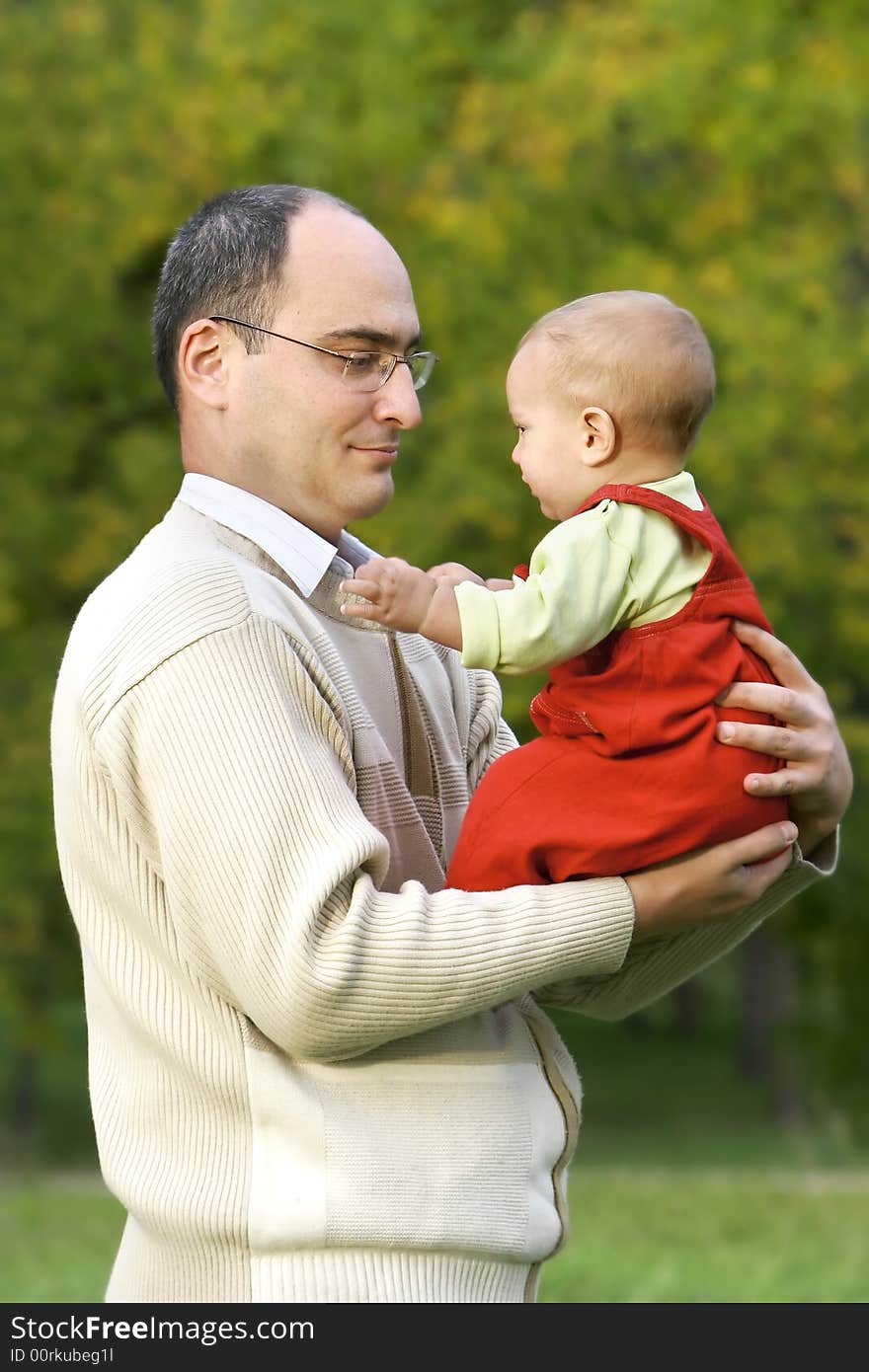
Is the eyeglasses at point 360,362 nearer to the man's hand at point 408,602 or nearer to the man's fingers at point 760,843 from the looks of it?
→ the man's hand at point 408,602

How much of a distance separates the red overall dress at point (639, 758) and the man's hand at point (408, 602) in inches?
9.3

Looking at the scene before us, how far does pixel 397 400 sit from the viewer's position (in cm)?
302

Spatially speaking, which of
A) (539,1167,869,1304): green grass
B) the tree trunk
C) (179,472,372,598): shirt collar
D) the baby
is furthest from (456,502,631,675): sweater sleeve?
the tree trunk

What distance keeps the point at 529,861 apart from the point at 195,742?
566 mm

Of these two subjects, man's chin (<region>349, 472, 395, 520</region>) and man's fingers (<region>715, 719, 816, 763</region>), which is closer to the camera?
man's fingers (<region>715, 719, 816, 763</region>)

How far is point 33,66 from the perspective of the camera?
15383mm

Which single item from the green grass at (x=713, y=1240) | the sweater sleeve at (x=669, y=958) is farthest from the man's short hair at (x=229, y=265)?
the green grass at (x=713, y=1240)

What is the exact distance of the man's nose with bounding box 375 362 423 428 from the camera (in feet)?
9.91

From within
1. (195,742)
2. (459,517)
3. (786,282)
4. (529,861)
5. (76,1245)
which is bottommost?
(76,1245)

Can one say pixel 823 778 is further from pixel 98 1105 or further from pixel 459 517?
pixel 459 517

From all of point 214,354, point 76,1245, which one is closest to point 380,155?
point 76,1245

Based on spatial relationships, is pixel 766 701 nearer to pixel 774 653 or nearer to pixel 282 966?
pixel 774 653

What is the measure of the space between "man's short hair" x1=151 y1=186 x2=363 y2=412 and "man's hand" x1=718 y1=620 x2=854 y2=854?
926 millimetres

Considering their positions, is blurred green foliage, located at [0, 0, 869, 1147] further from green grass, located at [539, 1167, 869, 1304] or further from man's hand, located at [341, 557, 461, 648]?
man's hand, located at [341, 557, 461, 648]
